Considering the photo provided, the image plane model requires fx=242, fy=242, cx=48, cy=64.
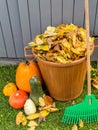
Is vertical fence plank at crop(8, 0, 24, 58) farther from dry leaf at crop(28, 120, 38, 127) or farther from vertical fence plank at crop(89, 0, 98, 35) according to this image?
dry leaf at crop(28, 120, 38, 127)

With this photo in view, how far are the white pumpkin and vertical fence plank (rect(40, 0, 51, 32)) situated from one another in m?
0.71

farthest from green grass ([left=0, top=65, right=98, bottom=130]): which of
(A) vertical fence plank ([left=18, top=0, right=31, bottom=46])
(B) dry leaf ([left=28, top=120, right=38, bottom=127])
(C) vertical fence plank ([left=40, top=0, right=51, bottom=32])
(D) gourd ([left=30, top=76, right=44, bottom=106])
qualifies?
(C) vertical fence plank ([left=40, top=0, right=51, bottom=32])

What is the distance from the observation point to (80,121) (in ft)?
6.39

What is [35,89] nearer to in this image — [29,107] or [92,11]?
[29,107]

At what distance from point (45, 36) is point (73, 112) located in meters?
0.65

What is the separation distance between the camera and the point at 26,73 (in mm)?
2131

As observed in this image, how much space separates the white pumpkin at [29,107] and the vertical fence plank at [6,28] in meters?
0.69

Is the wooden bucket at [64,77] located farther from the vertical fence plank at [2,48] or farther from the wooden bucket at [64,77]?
the vertical fence plank at [2,48]

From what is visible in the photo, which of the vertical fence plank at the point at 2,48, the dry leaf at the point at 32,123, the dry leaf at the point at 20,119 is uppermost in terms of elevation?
the vertical fence plank at the point at 2,48

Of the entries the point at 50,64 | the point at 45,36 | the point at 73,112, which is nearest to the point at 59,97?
the point at 73,112

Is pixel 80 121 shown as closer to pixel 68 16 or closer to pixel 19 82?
pixel 19 82

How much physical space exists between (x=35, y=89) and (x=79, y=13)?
2.59 ft

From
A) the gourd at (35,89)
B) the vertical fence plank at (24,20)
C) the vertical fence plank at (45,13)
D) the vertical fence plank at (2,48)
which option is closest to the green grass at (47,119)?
the gourd at (35,89)

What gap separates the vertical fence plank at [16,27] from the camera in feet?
7.28
